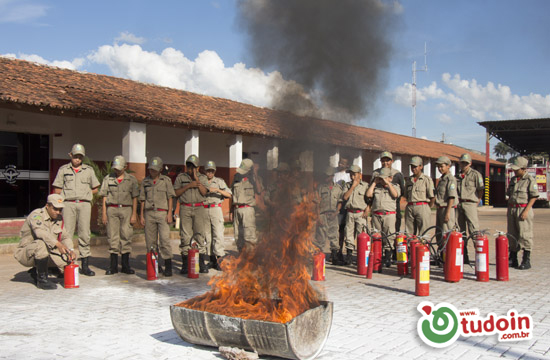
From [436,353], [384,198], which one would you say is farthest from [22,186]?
[436,353]

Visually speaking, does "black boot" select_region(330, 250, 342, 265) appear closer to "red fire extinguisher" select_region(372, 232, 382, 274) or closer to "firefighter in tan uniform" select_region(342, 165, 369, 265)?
"firefighter in tan uniform" select_region(342, 165, 369, 265)

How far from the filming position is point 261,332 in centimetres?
417

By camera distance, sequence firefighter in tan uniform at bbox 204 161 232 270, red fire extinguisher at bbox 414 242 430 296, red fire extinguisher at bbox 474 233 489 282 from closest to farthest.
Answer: red fire extinguisher at bbox 414 242 430 296, red fire extinguisher at bbox 474 233 489 282, firefighter in tan uniform at bbox 204 161 232 270

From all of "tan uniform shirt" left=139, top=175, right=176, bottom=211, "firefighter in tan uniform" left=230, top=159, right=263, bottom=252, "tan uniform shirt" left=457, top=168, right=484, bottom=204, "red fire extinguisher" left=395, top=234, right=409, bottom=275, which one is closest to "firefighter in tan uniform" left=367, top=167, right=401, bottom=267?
"red fire extinguisher" left=395, top=234, right=409, bottom=275

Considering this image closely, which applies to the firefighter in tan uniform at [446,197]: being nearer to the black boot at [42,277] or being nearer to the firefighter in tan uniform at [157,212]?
the firefighter in tan uniform at [157,212]

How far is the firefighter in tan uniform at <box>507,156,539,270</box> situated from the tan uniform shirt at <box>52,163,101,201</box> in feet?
25.6

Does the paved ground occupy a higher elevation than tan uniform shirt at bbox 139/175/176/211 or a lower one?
lower

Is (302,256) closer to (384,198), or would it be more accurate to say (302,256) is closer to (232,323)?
(232,323)

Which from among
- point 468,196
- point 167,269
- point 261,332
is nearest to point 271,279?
point 261,332

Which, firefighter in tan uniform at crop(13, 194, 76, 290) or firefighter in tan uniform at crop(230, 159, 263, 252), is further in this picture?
firefighter in tan uniform at crop(230, 159, 263, 252)

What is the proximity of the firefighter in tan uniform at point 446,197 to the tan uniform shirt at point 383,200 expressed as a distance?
2.76 feet

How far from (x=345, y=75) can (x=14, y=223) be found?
1242 centimetres

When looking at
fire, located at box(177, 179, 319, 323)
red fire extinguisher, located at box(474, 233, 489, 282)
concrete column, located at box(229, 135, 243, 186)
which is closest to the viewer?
fire, located at box(177, 179, 319, 323)

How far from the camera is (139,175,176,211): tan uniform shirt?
8.59 metres
